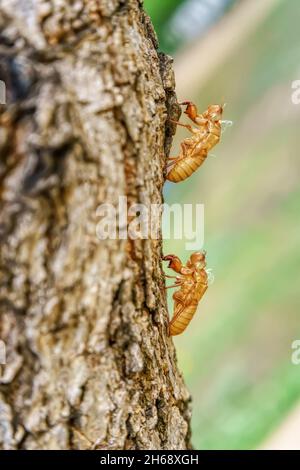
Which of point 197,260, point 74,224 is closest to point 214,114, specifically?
point 197,260

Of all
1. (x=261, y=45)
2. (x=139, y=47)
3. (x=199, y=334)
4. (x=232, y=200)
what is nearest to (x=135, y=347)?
(x=139, y=47)

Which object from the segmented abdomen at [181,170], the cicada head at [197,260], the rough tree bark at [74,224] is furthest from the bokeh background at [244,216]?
the rough tree bark at [74,224]

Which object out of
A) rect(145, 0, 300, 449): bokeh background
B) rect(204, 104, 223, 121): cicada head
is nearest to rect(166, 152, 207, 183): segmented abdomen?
rect(204, 104, 223, 121): cicada head

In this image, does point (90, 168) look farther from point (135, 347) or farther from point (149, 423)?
point (149, 423)

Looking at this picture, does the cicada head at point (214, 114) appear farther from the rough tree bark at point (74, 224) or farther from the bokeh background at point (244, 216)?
the bokeh background at point (244, 216)

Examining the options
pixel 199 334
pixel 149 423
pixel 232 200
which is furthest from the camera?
pixel 232 200
